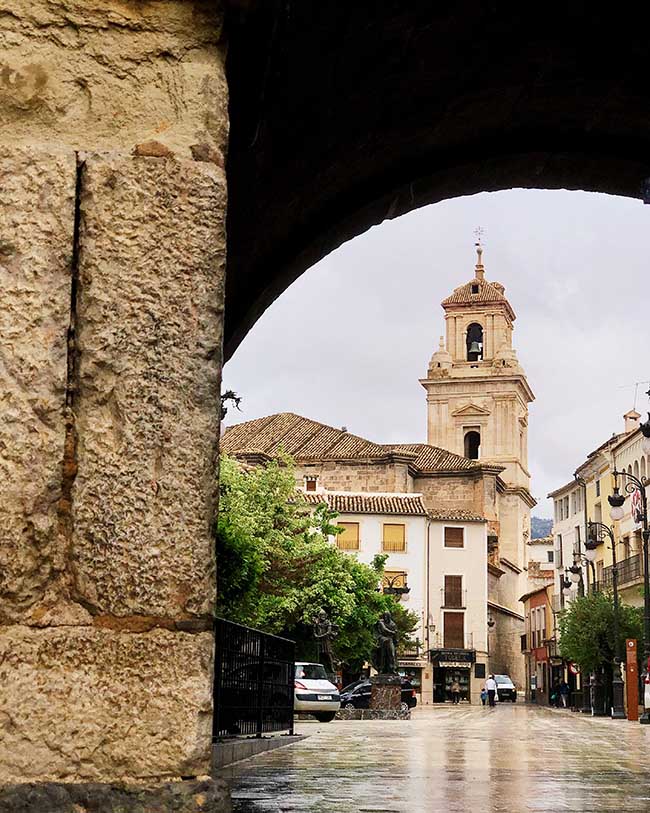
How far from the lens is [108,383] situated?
258 centimetres

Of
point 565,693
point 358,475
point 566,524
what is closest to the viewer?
point 565,693

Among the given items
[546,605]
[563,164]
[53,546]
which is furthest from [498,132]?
[546,605]

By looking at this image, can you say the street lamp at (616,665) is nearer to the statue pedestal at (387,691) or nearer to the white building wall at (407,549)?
the statue pedestal at (387,691)

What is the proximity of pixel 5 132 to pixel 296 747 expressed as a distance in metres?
11.2

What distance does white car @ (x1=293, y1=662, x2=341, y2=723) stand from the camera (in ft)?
86.9

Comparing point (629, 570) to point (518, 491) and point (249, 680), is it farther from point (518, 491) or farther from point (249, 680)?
point (249, 680)

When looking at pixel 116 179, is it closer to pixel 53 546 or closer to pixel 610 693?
pixel 53 546

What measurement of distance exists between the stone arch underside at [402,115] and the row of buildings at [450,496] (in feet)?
134

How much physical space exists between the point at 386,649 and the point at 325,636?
3.47 metres

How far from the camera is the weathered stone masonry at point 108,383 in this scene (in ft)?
8.05

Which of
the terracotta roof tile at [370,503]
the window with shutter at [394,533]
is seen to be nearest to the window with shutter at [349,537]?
the terracotta roof tile at [370,503]

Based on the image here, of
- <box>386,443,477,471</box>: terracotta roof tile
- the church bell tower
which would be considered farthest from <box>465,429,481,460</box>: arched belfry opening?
<box>386,443,477,471</box>: terracotta roof tile

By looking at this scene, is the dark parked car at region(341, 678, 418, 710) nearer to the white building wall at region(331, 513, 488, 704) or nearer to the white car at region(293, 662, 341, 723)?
the white car at region(293, 662, 341, 723)

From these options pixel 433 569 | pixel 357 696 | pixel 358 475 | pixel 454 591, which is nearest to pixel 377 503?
pixel 433 569
